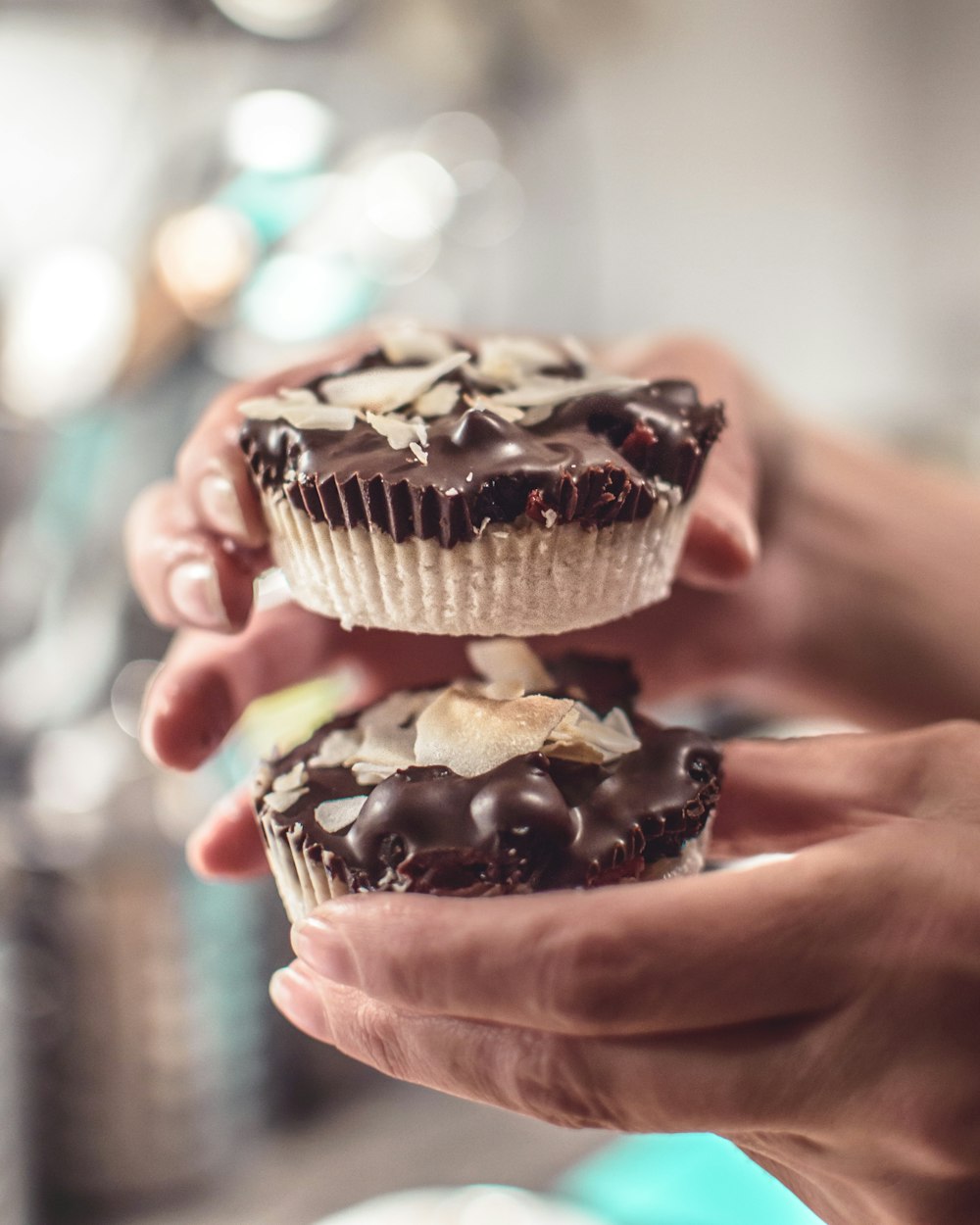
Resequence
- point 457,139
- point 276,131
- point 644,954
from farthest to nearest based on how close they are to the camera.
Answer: point 457,139
point 276,131
point 644,954

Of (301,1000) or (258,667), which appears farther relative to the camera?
(258,667)

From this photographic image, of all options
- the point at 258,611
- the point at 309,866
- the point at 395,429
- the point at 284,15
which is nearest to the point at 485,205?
the point at 284,15

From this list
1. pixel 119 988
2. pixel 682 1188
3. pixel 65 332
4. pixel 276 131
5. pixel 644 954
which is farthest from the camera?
pixel 276 131

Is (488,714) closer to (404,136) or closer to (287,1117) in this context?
(287,1117)

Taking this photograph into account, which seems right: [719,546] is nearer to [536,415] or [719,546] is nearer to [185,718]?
[536,415]

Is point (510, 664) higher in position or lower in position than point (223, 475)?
lower

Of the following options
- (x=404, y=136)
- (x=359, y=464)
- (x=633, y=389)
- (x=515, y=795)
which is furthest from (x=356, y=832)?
(x=404, y=136)

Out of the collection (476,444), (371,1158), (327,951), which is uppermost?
(476,444)
